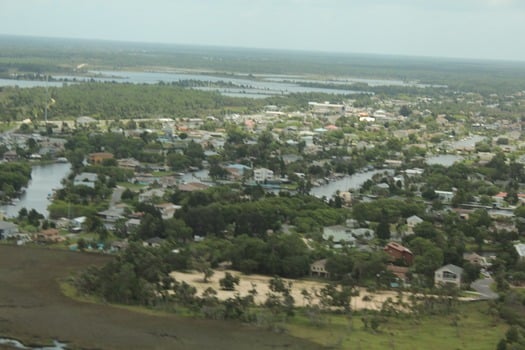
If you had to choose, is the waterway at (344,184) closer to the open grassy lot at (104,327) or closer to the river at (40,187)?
the river at (40,187)

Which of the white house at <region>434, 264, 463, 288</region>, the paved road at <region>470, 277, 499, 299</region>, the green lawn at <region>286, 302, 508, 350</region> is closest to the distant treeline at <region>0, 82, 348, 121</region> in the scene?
the white house at <region>434, 264, 463, 288</region>

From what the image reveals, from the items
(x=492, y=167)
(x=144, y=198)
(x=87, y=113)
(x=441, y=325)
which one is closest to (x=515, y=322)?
(x=441, y=325)

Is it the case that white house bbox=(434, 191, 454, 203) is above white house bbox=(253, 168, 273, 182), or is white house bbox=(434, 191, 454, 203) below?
above

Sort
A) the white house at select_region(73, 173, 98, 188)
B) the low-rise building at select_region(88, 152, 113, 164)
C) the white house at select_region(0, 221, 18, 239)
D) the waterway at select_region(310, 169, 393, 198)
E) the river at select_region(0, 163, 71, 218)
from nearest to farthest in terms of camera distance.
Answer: the white house at select_region(0, 221, 18, 239) → the river at select_region(0, 163, 71, 218) → the white house at select_region(73, 173, 98, 188) → the waterway at select_region(310, 169, 393, 198) → the low-rise building at select_region(88, 152, 113, 164)

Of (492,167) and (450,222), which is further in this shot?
(492,167)

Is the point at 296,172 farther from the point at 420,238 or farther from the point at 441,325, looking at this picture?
the point at 441,325

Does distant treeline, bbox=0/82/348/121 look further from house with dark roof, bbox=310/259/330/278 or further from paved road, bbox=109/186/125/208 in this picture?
house with dark roof, bbox=310/259/330/278
